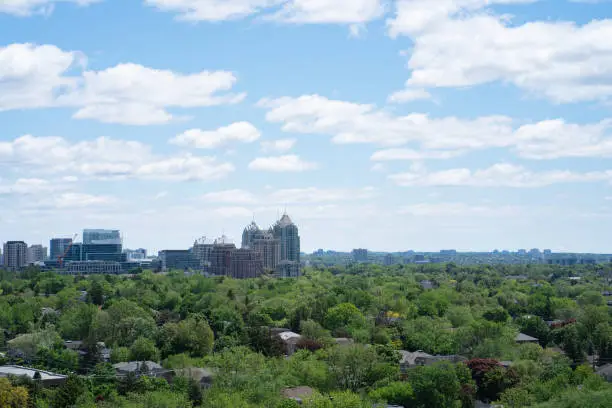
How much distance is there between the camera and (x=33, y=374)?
4866cm

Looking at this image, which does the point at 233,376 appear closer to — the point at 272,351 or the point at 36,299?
the point at 272,351

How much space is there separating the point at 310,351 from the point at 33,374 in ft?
64.0

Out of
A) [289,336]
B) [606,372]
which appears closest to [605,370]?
[606,372]

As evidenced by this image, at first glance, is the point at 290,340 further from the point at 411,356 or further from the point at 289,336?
the point at 411,356

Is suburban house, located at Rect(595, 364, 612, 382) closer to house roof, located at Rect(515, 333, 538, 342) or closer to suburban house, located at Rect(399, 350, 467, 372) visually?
suburban house, located at Rect(399, 350, 467, 372)

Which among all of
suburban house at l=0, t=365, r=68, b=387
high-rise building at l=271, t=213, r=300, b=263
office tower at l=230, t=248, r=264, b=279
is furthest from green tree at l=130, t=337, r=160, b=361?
high-rise building at l=271, t=213, r=300, b=263

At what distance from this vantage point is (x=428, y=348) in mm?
62344

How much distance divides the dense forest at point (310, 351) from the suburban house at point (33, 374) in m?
0.75

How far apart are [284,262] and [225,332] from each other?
113 metres

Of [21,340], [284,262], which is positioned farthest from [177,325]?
[284,262]

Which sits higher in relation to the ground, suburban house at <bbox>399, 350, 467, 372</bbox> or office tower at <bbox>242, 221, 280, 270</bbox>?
office tower at <bbox>242, 221, 280, 270</bbox>

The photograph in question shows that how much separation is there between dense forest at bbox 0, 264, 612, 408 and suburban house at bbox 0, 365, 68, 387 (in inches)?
29.5

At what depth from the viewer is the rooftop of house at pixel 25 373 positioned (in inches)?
1868

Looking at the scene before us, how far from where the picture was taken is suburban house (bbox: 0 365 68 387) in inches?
1839
